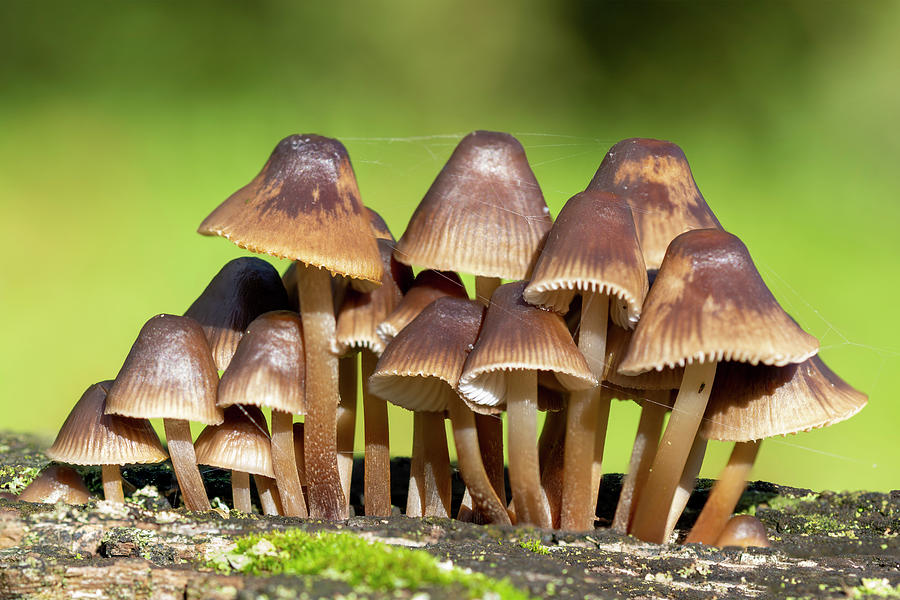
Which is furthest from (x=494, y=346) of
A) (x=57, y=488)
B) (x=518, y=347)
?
(x=57, y=488)

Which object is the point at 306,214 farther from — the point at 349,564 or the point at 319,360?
the point at 349,564

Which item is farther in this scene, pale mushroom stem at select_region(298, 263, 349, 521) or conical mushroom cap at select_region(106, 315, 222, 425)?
pale mushroom stem at select_region(298, 263, 349, 521)

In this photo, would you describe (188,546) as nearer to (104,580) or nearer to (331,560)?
(104,580)

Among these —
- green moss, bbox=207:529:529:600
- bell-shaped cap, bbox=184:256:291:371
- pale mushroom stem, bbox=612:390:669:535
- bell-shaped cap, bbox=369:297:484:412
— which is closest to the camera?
green moss, bbox=207:529:529:600

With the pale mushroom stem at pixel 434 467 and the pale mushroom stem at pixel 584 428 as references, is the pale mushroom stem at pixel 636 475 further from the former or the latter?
the pale mushroom stem at pixel 434 467

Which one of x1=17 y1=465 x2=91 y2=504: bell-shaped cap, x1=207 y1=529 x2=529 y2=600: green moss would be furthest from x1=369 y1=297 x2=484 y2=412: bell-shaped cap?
x1=17 y1=465 x2=91 y2=504: bell-shaped cap

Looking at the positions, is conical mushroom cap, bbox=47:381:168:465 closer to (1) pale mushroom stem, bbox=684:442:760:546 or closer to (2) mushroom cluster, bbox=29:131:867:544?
(2) mushroom cluster, bbox=29:131:867:544

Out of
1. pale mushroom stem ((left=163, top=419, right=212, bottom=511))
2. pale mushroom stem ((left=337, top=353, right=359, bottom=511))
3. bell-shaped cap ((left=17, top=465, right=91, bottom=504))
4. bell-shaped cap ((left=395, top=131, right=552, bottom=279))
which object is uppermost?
bell-shaped cap ((left=395, top=131, right=552, bottom=279))
